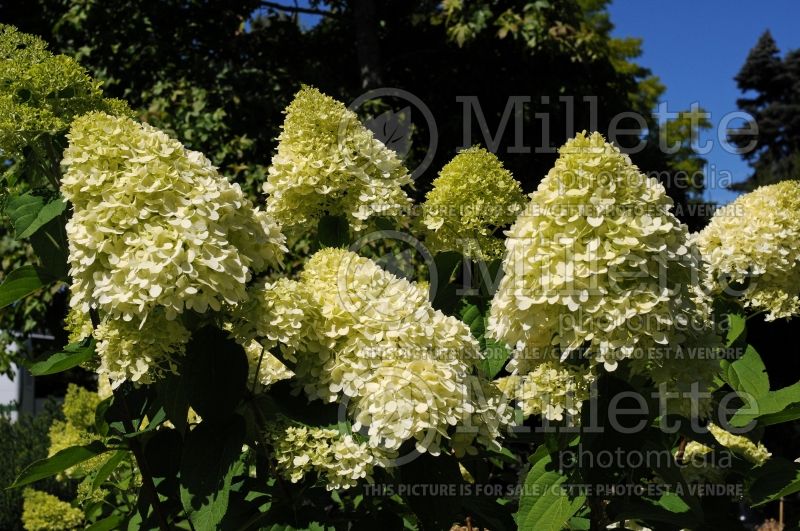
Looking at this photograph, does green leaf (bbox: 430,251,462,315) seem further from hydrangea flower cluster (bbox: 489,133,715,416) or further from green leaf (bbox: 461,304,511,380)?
hydrangea flower cluster (bbox: 489,133,715,416)

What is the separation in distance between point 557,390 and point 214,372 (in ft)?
2.29

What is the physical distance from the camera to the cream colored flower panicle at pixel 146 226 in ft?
4.39

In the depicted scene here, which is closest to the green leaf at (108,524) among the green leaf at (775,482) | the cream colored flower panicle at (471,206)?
the cream colored flower panicle at (471,206)

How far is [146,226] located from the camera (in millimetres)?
1371

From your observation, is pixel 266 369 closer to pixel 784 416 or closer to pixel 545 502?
pixel 545 502

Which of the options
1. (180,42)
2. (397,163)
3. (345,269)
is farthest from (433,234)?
(180,42)

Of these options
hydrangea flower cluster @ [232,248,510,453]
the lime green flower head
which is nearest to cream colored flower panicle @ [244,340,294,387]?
hydrangea flower cluster @ [232,248,510,453]

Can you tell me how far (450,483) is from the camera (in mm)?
1529

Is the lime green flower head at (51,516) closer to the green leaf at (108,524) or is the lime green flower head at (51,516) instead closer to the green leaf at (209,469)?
the green leaf at (108,524)

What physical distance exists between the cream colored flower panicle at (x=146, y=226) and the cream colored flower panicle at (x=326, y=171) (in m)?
0.49

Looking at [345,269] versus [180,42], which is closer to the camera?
[345,269]

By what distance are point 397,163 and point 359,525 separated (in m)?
0.97

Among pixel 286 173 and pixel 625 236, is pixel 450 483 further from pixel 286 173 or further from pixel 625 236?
pixel 286 173

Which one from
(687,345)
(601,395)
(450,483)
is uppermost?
(687,345)
